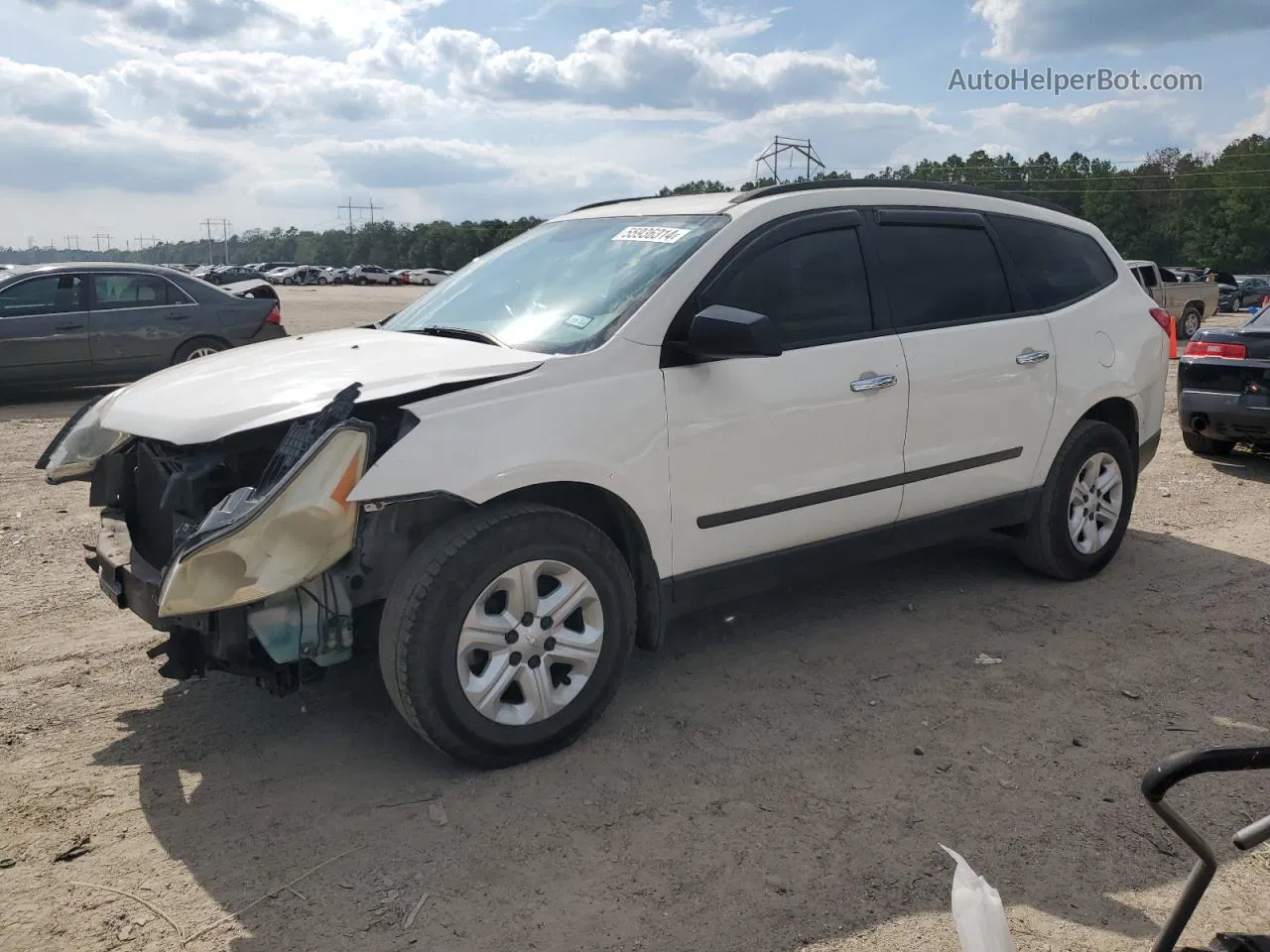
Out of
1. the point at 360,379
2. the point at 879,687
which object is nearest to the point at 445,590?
the point at 360,379

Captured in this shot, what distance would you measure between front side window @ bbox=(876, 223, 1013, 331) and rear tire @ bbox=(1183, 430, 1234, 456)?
4.58 metres

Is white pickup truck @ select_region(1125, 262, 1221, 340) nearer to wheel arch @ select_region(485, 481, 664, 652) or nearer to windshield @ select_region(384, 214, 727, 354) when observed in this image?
windshield @ select_region(384, 214, 727, 354)

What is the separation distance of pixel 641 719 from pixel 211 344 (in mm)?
9645

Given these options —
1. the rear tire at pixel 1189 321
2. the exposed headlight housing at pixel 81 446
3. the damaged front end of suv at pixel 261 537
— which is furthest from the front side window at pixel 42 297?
the rear tire at pixel 1189 321

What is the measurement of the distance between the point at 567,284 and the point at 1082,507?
298 centimetres

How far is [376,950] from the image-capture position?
8.68ft

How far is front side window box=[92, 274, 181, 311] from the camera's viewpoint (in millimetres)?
11570

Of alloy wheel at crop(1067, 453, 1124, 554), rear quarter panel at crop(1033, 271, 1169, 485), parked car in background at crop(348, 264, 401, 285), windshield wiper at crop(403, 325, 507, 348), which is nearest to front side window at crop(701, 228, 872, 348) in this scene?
windshield wiper at crop(403, 325, 507, 348)

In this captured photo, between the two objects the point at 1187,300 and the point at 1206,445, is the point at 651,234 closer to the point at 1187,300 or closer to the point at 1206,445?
the point at 1206,445

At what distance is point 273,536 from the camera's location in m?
3.09

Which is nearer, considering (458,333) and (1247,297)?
(458,333)

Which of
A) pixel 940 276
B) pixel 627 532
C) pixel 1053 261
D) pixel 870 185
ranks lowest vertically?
pixel 627 532

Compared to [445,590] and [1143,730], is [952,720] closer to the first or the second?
[1143,730]

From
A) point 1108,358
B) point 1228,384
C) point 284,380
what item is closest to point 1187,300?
point 1228,384
